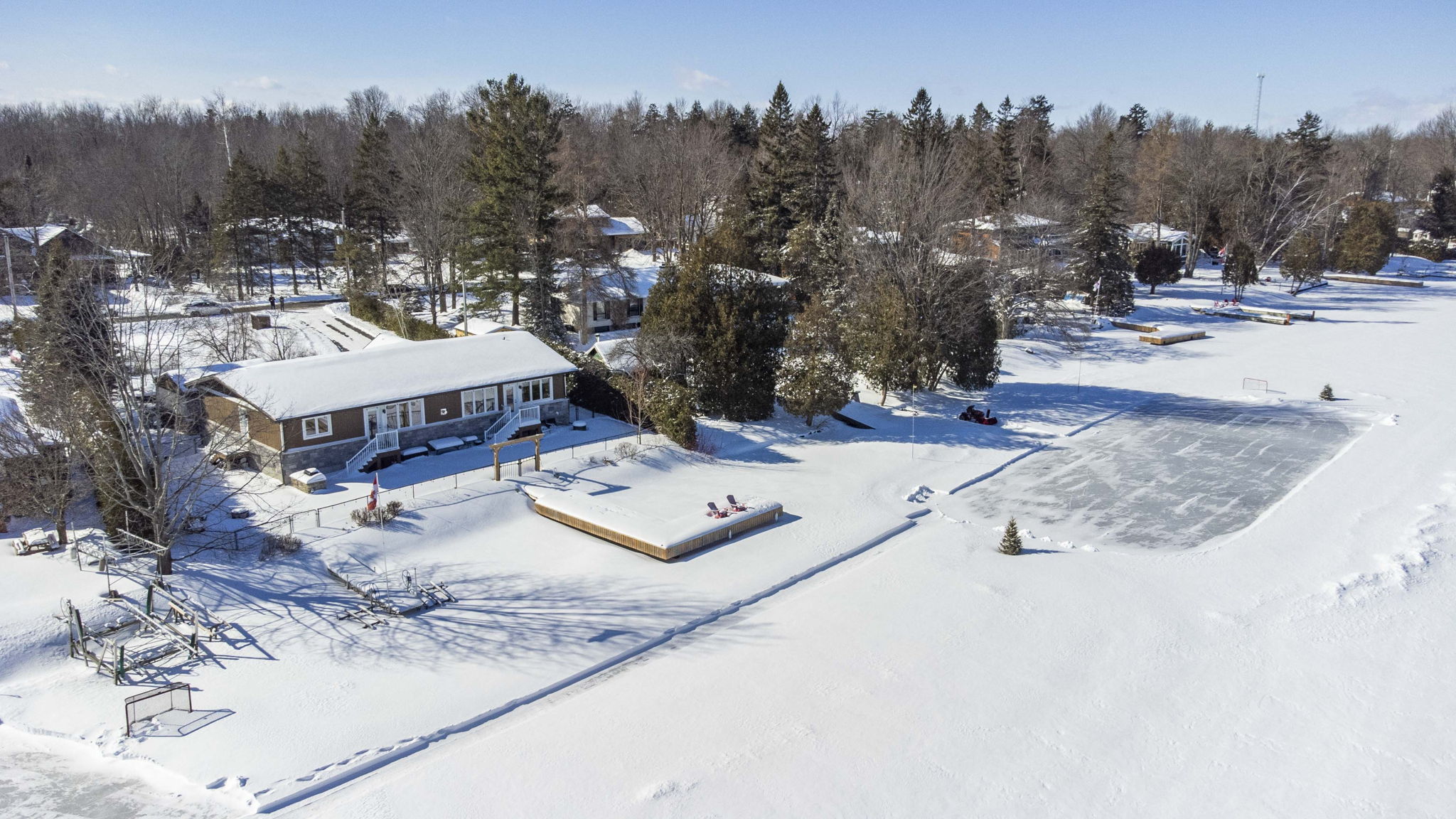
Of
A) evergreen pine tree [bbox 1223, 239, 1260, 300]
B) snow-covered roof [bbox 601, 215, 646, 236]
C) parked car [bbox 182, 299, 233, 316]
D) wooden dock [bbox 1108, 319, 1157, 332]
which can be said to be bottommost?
wooden dock [bbox 1108, 319, 1157, 332]

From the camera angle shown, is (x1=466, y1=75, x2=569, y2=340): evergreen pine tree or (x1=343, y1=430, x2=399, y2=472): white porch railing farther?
(x1=466, y1=75, x2=569, y2=340): evergreen pine tree

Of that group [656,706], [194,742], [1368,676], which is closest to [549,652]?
[656,706]

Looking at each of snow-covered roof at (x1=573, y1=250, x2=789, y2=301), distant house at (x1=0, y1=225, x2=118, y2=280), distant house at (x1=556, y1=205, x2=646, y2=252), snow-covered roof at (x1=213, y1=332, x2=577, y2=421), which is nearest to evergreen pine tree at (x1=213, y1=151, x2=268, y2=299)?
distant house at (x1=0, y1=225, x2=118, y2=280)

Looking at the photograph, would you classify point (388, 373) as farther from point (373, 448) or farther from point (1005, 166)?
point (1005, 166)

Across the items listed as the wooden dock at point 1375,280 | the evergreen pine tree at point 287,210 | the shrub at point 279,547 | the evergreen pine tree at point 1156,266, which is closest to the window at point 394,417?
the shrub at point 279,547

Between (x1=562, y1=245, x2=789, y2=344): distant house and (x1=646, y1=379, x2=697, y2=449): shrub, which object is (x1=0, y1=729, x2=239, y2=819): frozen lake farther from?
(x1=562, y1=245, x2=789, y2=344): distant house

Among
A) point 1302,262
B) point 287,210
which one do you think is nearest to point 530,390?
point 287,210

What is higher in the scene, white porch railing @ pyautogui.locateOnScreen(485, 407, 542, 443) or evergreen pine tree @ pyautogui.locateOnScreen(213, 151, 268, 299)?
evergreen pine tree @ pyautogui.locateOnScreen(213, 151, 268, 299)

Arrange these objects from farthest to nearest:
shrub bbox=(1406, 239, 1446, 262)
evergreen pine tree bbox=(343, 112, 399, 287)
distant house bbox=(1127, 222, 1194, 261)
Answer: shrub bbox=(1406, 239, 1446, 262) → distant house bbox=(1127, 222, 1194, 261) → evergreen pine tree bbox=(343, 112, 399, 287)
